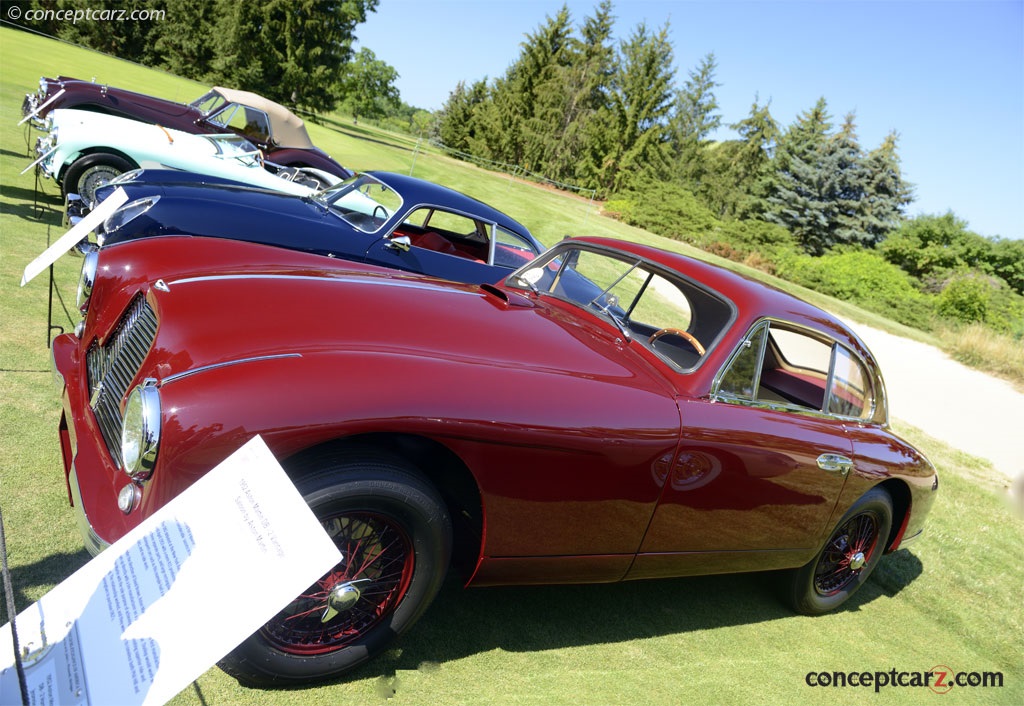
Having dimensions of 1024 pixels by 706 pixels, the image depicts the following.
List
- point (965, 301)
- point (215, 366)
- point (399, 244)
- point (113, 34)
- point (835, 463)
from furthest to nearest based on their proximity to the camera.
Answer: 1. point (113, 34)
2. point (965, 301)
3. point (399, 244)
4. point (835, 463)
5. point (215, 366)

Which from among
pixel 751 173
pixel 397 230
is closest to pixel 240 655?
pixel 397 230

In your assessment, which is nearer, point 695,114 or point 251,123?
point 251,123

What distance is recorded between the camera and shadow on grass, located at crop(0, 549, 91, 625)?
2.33m

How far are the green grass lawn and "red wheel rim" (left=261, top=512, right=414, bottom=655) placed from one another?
0.19 meters

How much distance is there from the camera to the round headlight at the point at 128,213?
202 inches

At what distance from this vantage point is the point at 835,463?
345 cm

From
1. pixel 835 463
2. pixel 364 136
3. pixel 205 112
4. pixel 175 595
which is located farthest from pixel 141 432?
pixel 364 136

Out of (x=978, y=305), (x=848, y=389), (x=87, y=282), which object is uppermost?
(x=978, y=305)

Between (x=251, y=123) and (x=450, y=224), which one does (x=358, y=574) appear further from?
(x=251, y=123)

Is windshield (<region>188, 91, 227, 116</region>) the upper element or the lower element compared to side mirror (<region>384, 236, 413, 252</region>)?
upper

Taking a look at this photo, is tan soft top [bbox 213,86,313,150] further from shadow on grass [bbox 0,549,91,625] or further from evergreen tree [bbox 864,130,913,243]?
evergreen tree [bbox 864,130,913,243]

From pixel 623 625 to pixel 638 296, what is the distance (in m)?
1.73

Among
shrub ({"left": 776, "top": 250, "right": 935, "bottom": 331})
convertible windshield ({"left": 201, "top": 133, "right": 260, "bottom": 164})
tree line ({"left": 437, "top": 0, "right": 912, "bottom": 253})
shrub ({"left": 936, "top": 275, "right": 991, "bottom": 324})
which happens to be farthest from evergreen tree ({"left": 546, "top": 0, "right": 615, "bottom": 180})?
convertible windshield ({"left": 201, "top": 133, "right": 260, "bottom": 164})

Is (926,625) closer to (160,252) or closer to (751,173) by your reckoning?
(160,252)
